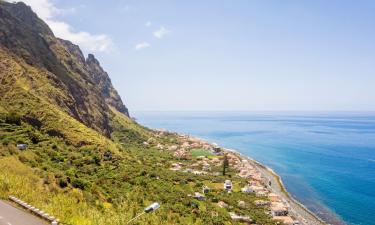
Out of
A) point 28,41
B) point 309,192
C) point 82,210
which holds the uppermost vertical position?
point 28,41

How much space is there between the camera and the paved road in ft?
77.8

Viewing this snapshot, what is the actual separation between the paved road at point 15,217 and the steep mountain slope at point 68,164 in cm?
203

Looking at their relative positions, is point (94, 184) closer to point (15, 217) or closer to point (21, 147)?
point (21, 147)

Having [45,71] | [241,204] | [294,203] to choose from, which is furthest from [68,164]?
[294,203]

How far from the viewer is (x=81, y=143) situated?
244 feet

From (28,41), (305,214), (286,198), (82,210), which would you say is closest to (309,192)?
(286,198)

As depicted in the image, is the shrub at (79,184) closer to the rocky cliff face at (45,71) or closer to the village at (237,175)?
the village at (237,175)

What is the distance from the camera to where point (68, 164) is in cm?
6044

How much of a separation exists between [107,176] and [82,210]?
33912 mm

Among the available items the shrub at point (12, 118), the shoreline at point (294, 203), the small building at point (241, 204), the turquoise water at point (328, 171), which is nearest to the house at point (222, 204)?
the small building at point (241, 204)

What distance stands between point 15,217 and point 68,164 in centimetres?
3711

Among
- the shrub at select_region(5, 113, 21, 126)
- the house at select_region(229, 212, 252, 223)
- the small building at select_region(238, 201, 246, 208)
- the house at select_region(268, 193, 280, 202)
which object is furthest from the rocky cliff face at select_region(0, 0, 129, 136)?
the house at select_region(268, 193, 280, 202)

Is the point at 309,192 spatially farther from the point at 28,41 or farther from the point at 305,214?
the point at 28,41

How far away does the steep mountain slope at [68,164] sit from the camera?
1390 inches
